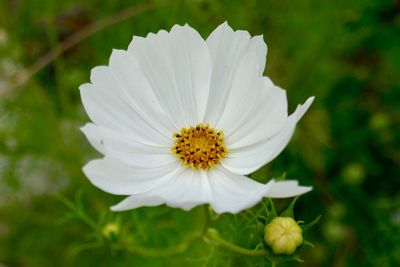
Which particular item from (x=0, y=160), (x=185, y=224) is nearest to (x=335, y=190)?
(x=185, y=224)

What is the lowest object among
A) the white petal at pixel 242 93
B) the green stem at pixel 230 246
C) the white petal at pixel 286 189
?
the green stem at pixel 230 246

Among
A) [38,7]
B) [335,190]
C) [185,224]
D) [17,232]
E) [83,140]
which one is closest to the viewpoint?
[185,224]

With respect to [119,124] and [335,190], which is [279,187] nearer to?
[119,124]

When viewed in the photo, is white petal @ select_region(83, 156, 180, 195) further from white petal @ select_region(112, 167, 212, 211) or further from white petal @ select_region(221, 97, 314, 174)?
white petal @ select_region(221, 97, 314, 174)

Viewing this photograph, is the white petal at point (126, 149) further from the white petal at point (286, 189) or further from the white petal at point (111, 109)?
the white petal at point (286, 189)

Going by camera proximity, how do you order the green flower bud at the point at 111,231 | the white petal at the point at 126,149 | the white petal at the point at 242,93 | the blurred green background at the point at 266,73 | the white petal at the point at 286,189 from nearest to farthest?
the white petal at the point at 286,189, the white petal at the point at 126,149, the white petal at the point at 242,93, the green flower bud at the point at 111,231, the blurred green background at the point at 266,73

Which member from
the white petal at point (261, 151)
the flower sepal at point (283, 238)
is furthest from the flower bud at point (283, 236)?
the white petal at point (261, 151)

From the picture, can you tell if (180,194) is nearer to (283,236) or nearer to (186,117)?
(283,236)
